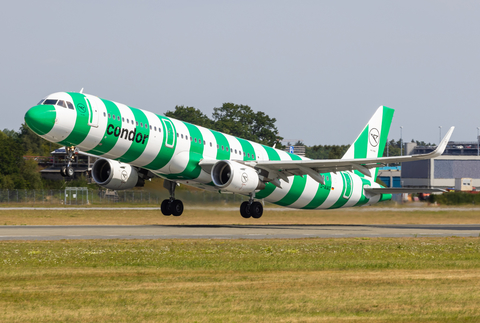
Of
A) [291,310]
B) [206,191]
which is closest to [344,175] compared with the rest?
[206,191]

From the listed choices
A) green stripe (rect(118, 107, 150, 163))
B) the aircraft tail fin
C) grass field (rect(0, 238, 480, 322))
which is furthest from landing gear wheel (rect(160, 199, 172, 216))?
grass field (rect(0, 238, 480, 322))

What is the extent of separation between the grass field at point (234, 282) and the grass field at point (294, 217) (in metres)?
16.0

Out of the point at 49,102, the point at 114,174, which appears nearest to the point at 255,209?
the point at 114,174

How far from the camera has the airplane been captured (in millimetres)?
28281

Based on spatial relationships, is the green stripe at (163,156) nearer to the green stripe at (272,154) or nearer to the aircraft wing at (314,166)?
the aircraft wing at (314,166)

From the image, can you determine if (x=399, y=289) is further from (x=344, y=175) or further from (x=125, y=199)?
(x=125, y=199)

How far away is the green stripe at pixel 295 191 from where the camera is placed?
127 feet

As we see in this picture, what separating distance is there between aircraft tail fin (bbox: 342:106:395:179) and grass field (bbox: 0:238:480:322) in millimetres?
22253

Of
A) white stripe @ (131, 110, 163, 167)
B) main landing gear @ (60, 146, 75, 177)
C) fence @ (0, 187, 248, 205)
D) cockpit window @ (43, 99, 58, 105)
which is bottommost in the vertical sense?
fence @ (0, 187, 248, 205)

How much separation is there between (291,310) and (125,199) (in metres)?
55.2

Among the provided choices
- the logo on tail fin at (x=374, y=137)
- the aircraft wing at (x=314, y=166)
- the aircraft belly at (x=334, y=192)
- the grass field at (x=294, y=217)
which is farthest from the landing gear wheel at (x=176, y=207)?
the logo on tail fin at (x=374, y=137)

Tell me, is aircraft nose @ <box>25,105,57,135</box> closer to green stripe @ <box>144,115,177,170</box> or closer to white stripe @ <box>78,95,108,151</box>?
white stripe @ <box>78,95,108,151</box>

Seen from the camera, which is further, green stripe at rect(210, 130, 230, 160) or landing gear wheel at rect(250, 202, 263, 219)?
landing gear wheel at rect(250, 202, 263, 219)

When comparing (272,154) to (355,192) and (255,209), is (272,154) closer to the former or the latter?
(255,209)
